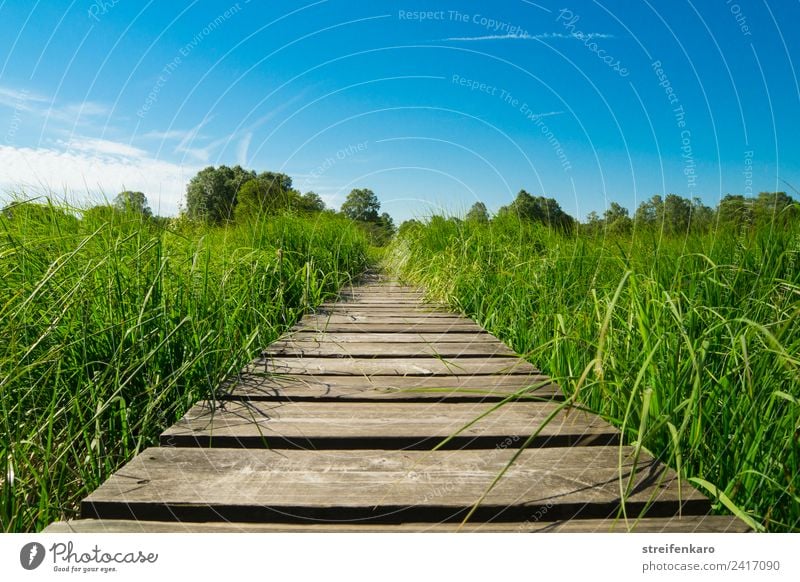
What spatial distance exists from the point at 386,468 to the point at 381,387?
2.35 feet

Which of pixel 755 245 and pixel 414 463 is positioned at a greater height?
pixel 755 245

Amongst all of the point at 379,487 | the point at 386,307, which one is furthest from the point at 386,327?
the point at 379,487

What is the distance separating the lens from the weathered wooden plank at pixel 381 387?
6.19 ft

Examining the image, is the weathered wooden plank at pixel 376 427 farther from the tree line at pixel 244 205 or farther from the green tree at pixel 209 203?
the green tree at pixel 209 203

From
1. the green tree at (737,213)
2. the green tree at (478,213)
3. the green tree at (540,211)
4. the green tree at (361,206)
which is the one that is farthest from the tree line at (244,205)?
the green tree at (737,213)

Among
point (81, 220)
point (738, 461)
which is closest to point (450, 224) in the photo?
point (81, 220)

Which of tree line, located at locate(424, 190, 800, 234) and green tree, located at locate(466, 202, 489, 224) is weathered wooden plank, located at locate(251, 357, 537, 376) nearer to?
tree line, located at locate(424, 190, 800, 234)

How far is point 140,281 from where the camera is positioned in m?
2.01

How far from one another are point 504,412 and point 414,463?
20.2 inches

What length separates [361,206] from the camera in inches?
287

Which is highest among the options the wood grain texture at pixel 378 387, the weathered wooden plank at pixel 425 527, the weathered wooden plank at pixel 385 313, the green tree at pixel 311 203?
the green tree at pixel 311 203
